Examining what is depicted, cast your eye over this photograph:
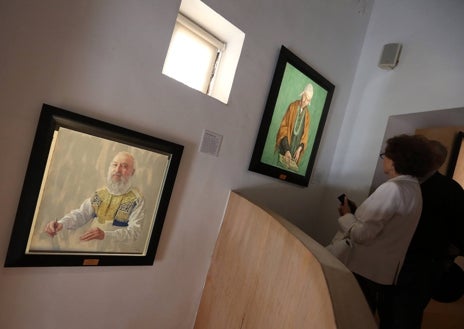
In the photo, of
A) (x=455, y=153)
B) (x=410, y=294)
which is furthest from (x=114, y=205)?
(x=455, y=153)

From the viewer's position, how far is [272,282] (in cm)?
123

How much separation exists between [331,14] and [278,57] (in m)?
0.68

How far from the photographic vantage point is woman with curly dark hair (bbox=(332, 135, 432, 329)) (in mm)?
1315

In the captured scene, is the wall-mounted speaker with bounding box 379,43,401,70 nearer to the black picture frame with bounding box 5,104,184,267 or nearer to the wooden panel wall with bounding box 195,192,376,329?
the wooden panel wall with bounding box 195,192,376,329

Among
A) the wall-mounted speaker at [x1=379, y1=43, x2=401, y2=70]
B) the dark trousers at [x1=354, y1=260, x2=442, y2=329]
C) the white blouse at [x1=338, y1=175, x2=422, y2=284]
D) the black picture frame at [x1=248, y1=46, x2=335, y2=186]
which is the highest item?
the wall-mounted speaker at [x1=379, y1=43, x2=401, y2=70]

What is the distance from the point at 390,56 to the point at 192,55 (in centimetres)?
154

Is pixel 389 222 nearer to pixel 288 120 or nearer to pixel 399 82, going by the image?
pixel 288 120

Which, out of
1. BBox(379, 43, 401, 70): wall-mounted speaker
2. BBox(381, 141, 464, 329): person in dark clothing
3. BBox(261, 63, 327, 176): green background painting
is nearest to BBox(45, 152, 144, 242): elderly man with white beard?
BBox(261, 63, 327, 176): green background painting

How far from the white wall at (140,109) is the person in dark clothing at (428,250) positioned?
896mm

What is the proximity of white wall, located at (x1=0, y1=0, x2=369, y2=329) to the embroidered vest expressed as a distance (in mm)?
230

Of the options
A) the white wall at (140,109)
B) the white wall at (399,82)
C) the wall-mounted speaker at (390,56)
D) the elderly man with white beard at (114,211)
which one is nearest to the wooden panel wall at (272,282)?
the white wall at (140,109)

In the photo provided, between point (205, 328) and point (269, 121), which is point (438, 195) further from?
point (205, 328)

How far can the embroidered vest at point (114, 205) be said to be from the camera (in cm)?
130

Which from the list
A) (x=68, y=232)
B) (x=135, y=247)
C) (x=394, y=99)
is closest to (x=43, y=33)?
(x=68, y=232)
